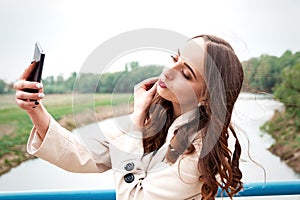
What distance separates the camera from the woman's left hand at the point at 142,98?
0.74 meters

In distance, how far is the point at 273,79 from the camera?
1.91 m

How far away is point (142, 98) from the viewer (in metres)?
0.75

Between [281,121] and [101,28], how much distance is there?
0.98 meters

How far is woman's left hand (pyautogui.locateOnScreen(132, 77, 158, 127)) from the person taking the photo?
743 mm

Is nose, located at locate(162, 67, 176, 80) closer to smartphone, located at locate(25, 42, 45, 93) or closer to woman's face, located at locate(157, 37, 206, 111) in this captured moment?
woman's face, located at locate(157, 37, 206, 111)

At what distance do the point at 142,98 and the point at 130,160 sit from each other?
113 millimetres

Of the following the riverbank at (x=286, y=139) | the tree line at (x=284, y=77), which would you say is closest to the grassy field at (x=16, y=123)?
the tree line at (x=284, y=77)

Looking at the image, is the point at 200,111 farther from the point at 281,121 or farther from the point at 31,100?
the point at 281,121

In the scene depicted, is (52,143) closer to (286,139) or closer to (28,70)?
(28,70)

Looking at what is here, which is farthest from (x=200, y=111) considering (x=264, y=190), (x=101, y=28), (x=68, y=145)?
(x=101, y=28)

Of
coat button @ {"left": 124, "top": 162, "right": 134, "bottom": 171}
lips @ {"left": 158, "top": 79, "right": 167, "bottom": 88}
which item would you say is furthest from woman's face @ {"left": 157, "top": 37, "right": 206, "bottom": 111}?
coat button @ {"left": 124, "top": 162, "right": 134, "bottom": 171}

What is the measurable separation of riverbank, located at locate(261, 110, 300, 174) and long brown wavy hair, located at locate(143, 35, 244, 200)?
1317 mm

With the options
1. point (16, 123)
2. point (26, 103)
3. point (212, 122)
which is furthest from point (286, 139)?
point (26, 103)

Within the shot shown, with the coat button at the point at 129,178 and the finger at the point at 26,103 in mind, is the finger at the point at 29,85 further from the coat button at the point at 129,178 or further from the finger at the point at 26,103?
the coat button at the point at 129,178
